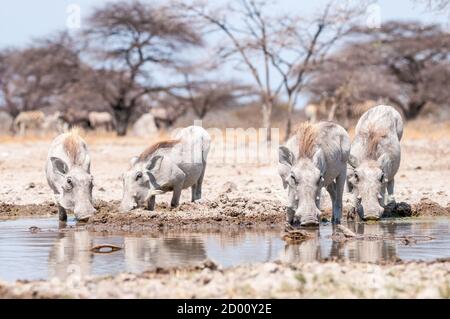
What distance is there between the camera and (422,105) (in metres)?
51.2

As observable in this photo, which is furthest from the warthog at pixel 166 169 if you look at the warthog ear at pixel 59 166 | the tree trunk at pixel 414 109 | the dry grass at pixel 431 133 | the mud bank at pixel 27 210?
the tree trunk at pixel 414 109

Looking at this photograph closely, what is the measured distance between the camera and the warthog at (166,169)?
12891 millimetres

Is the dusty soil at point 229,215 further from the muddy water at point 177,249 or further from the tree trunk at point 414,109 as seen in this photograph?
the tree trunk at point 414,109

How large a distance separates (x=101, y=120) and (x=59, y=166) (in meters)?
29.8

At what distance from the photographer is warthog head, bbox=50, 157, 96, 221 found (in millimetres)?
12625

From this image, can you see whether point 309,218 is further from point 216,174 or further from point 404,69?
point 404,69

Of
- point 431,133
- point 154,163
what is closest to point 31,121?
point 431,133

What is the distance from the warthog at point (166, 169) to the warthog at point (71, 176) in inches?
19.8

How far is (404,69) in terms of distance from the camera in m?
52.5

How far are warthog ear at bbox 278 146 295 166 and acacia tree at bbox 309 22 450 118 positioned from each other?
3293 centimetres
